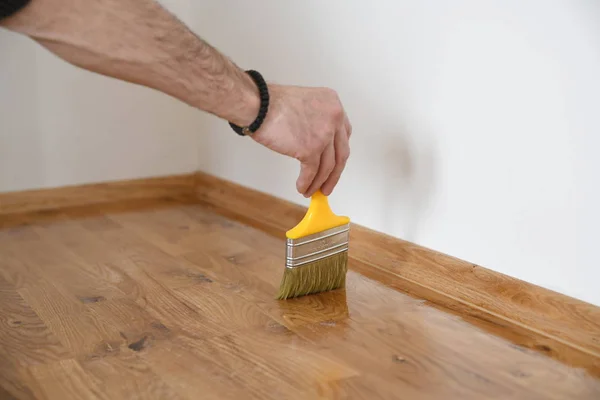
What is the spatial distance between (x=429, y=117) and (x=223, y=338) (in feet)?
1.81

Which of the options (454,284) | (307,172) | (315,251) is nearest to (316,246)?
(315,251)

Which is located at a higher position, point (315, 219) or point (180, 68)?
point (180, 68)

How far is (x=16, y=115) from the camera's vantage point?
76.3 inches

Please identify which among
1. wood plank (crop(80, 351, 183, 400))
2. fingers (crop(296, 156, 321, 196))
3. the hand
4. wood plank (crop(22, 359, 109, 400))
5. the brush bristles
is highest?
the hand

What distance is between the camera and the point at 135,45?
0.93 meters

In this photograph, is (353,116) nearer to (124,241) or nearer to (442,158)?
(442,158)

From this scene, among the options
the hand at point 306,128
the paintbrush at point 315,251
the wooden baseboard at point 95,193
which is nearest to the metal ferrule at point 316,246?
the paintbrush at point 315,251

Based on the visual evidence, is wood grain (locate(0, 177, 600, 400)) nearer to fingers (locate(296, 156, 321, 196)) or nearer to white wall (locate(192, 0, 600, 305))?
white wall (locate(192, 0, 600, 305))

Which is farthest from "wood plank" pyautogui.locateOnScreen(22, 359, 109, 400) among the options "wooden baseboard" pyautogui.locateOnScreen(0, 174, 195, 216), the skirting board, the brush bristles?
"wooden baseboard" pyautogui.locateOnScreen(0, 174, 195, 216)

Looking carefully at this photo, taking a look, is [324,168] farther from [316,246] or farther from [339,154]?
[316,246]

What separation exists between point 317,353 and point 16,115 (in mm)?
1234

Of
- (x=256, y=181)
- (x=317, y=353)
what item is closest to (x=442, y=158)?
(x=317, y=353)

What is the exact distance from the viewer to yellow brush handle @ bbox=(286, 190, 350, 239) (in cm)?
126

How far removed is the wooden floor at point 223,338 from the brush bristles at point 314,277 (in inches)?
0.8
